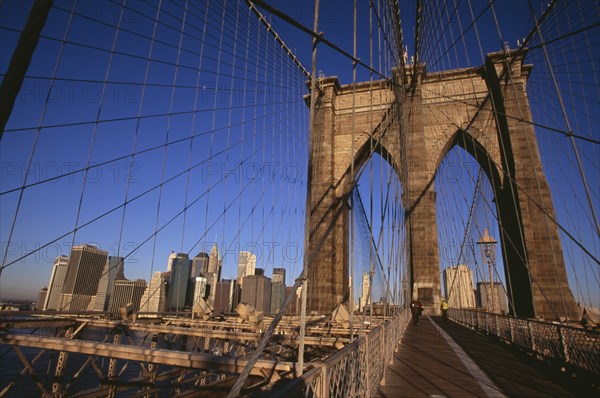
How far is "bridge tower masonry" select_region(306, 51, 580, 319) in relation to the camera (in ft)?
43.8

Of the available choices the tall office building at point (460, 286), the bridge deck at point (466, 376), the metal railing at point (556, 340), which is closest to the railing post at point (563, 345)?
the metal railing at point (556, 340)

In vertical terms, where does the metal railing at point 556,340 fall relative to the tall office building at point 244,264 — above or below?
below

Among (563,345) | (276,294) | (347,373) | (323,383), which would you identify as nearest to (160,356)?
(347,373)

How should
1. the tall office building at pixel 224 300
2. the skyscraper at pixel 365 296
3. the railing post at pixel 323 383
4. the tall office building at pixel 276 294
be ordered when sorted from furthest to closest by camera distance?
the tall office building at pixel 276 294, the tall office building at pixel 224 300, the skyscraper at pixel 365 296, the railing post at pixel 323 383

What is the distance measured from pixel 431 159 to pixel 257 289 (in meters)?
24.8

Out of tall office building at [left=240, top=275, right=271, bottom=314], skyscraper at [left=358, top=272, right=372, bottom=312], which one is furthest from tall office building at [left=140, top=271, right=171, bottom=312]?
tall office building at [left=240, top=275, right=271, bottom=314]

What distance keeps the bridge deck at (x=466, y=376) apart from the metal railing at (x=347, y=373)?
0.45 meters

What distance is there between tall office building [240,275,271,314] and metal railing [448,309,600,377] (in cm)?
2816

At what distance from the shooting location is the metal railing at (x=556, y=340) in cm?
451

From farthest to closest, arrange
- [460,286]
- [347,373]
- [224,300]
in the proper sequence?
[224,300], [460,286], [347,373]

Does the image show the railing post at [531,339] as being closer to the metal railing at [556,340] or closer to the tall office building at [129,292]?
the metal railing at [556,340]

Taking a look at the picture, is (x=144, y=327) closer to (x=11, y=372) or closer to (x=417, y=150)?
(x=417, y=150)

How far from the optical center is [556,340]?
18.2 feet

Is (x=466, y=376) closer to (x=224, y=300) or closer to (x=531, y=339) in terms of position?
(x=531, y=339)
